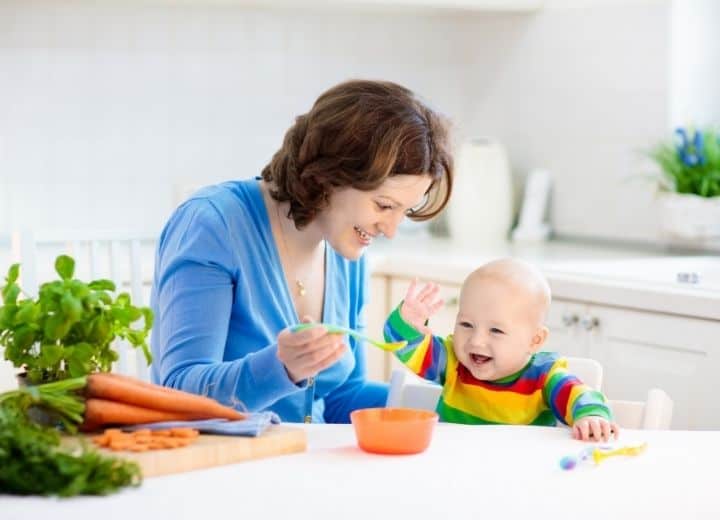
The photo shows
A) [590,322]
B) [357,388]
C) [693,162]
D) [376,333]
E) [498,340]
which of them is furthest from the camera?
[376,333]

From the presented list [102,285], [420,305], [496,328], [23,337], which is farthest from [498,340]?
[23,337]

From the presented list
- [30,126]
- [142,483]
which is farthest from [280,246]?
[30,126]

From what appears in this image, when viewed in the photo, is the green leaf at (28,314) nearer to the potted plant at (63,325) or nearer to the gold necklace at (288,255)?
the potted plant at (63,325)

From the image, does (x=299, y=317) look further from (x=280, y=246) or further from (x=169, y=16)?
(x=169, y=16)

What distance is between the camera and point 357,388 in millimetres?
2570

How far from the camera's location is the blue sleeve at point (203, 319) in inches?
81.8

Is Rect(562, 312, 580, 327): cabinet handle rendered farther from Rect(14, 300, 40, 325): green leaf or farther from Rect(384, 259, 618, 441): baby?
Rect(14, 300, 40, 325): green leaf

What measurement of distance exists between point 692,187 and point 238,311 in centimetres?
176

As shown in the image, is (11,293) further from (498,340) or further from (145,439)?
(498,340)

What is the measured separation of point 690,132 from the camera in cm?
367

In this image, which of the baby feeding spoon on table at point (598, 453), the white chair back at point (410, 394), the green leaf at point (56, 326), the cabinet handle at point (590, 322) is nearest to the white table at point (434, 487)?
the baby feeding spoon on table at point (598, 453)

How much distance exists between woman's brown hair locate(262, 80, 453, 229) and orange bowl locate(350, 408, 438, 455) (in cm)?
57

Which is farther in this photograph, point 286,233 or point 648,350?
point 648,350

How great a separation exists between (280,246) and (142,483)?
90cm
